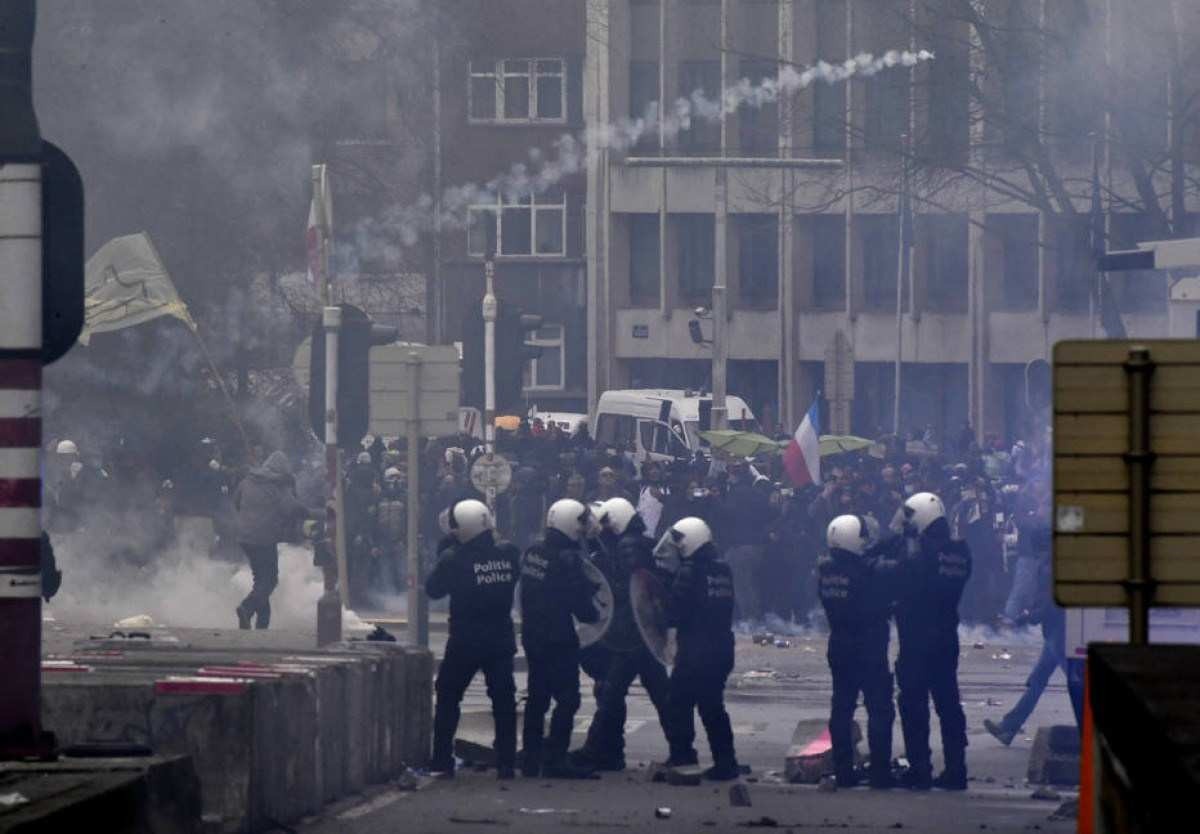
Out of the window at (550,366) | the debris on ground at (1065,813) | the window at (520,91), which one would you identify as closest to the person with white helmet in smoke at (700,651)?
the debris on ground at (1065,813)

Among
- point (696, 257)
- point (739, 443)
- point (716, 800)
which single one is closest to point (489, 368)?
point (716, 800)

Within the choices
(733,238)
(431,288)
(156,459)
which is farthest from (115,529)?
(733,238)

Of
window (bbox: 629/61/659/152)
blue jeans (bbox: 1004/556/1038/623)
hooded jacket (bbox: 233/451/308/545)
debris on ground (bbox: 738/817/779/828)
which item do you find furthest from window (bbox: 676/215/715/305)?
debris on ground (bbox: 738/817/779/828)

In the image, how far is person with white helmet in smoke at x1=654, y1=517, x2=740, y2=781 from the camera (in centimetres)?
1454

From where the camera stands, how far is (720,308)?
4438 centimetres

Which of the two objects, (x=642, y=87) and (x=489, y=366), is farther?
(x=642, y=87)

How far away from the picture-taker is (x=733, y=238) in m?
54.6

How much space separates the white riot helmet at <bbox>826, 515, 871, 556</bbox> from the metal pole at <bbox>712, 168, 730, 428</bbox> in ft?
87.1

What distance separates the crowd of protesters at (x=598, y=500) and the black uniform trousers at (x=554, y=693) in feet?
24.9

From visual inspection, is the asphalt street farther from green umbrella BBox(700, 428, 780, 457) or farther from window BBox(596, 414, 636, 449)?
window BBox(596, 414, 636, 449)

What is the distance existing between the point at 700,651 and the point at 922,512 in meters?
1.43

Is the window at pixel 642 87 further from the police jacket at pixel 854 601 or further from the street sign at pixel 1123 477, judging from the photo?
the street sign at pixel 1123 477

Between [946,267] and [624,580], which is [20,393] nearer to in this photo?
[624,580]

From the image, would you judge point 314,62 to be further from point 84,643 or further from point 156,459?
point 84,643
